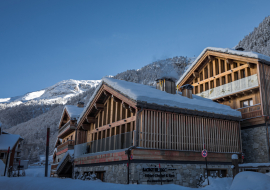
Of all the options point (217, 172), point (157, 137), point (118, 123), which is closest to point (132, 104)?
point (157, 137)

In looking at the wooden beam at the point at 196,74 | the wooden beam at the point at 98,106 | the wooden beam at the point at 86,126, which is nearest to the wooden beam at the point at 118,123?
the wooden beam at the point at 86,126

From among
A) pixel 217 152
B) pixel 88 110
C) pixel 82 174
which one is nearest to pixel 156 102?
pixel 217 152

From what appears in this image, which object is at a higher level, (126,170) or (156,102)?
(156,102)

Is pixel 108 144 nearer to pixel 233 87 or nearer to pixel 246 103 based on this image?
pixel 233 87

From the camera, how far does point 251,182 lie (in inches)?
261

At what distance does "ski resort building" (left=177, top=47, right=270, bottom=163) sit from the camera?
2078 cm

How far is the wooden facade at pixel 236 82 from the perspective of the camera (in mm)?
21141

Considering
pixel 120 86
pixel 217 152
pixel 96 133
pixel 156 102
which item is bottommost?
pixel 217 152

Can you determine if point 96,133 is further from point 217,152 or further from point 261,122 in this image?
point 261,122

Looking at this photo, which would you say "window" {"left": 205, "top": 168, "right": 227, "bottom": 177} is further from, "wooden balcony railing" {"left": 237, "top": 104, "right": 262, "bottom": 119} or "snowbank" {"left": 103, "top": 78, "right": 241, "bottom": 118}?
"wooden balcony railing" {"left": 237, "top": 104, "right": 262, "bottom": 119}

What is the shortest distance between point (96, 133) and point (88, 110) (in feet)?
6.66

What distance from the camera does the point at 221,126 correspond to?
18672mm

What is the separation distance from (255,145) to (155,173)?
10.4 meters

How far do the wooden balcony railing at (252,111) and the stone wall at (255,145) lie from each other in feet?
3.26
